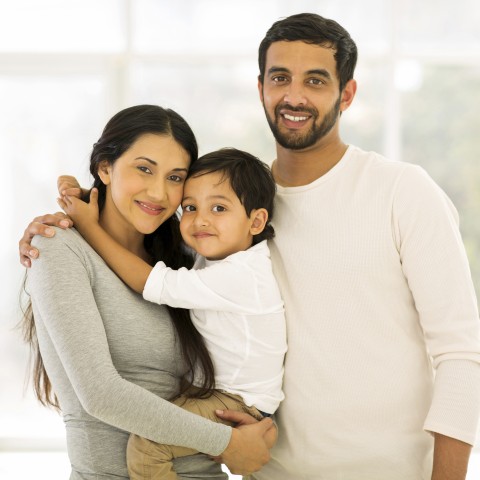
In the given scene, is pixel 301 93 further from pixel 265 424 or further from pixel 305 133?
pixel 265 424

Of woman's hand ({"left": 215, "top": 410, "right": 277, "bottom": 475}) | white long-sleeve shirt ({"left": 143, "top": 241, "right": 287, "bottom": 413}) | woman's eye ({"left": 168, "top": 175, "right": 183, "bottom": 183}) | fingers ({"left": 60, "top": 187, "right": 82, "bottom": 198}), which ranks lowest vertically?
woman's hand ({"left": 215, "top": 410, "right": 277, "bottom": 475})

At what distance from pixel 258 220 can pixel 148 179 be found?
0.33 metres

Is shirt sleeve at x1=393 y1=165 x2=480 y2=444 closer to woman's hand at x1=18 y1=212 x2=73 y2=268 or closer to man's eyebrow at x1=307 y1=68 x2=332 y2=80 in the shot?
man's eyebrow at x1=307 y1=68 x2=332 y2=80

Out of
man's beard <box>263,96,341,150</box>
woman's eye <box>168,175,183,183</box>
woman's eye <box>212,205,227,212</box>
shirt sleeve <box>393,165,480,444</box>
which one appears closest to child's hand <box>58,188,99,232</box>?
woman's eye <box>168,175,183,183</box>

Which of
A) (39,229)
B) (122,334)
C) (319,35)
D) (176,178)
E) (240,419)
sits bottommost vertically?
(240,419)

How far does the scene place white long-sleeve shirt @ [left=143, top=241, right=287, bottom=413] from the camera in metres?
1.83

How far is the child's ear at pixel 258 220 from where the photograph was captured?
193cm

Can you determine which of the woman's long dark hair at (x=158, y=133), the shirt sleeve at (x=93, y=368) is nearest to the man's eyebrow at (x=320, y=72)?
the woman's long dark hair at (x=158, y=133)

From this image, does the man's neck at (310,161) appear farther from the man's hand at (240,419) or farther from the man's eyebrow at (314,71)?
the man's hand at (240,419)

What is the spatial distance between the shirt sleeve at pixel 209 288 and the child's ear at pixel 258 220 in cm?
13

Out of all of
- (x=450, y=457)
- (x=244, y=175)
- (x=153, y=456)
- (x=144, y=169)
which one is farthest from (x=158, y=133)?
(x=450, y=457)

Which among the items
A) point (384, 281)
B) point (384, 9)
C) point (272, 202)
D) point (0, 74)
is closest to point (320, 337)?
point (384, 281)

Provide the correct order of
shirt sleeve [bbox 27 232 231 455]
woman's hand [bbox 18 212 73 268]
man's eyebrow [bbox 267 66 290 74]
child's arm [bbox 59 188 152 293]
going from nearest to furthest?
1. shirt sleeve [bbox 27 232 231 455]
2. woman's hand [bbox 18 212 73 268]
3. child's arm [bbox 59 188 152 293]
4. man's eyebrow [bbox 267 66 290 74]

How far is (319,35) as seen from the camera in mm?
1937
